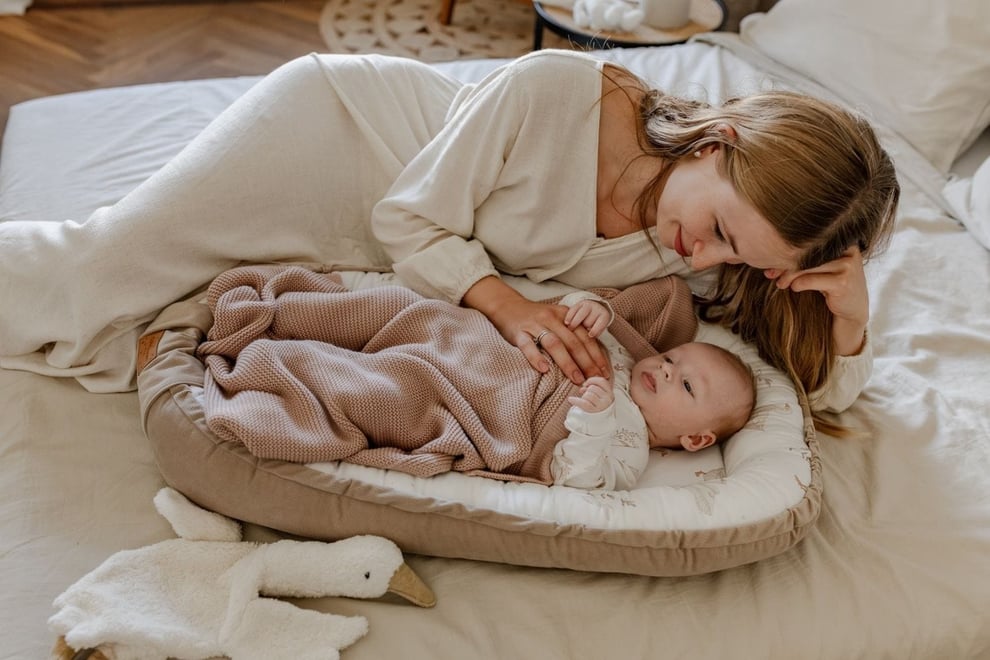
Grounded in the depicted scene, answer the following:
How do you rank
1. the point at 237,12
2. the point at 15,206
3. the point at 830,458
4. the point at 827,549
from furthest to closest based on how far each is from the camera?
the point at 237,12 → the point at 15,206 → the point at 830,458 → the point at 827,549

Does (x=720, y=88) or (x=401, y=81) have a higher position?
(x=401, y=81)

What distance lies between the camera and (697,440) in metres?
1.36

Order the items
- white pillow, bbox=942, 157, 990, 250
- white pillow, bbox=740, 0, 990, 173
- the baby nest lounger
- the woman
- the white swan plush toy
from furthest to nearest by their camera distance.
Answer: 1. white pillow, bbox=740, 0, 990, 173
2. white pillow, bbox=942, 157, 990, 250
3. the woman
4. the baby nest lounger
5. the white swan plush toy

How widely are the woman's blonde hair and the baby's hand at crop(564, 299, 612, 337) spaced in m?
0.18

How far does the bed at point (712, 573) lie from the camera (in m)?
1.11

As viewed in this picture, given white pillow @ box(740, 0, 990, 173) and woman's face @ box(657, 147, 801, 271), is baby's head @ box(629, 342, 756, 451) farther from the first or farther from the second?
white pillow @ box(740, 0, 990, 173)

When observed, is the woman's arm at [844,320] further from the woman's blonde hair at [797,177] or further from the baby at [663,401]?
the baby at [663,401]

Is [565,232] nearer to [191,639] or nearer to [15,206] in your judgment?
[191,639]

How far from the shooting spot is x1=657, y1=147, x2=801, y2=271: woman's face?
117 cm

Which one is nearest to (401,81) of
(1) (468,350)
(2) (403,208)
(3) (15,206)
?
(2) (403,208)

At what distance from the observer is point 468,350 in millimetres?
1316


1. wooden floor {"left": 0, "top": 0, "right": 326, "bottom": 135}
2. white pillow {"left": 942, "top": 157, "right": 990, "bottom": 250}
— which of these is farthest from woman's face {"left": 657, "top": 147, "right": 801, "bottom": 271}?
wooden floor {"left": 0, "top": 0, "right": 326, "bottom": 135}

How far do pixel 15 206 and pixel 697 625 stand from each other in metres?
1.30

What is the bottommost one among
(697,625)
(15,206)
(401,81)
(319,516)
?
(697,625)
